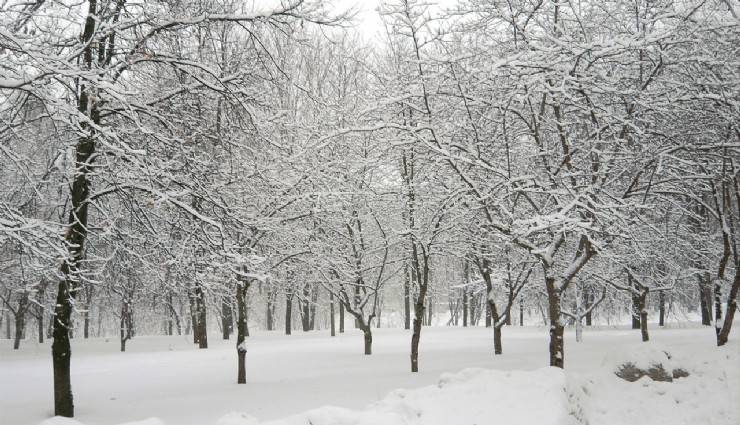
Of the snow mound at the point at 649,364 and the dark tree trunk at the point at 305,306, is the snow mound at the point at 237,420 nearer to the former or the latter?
the snow mound at the point at 649,364

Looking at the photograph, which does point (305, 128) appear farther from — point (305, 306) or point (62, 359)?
point (305, 306)

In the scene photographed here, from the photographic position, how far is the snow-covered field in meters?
6.01

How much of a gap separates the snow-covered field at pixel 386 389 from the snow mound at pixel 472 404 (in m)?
0.01

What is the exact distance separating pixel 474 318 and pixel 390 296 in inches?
335

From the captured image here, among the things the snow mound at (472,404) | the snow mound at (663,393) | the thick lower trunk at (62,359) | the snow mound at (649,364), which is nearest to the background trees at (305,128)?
the thick lower trunk at (62,359)

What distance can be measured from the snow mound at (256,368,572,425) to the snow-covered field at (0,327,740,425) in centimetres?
1

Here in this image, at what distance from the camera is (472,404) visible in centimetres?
611

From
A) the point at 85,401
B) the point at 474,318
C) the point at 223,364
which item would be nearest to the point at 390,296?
the point at 474,318

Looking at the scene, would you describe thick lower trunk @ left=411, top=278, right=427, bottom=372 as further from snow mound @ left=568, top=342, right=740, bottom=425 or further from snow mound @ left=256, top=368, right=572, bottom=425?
snow mound @ left=256, top=368, right=572, bottom=425

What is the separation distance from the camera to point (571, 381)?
7.57 meters

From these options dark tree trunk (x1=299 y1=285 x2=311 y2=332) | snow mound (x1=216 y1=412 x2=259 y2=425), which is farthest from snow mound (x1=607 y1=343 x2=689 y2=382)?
dark tree trunk (x1=299 y1=285 x2=311 y2=332)

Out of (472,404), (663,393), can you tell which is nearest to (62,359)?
(472,404)

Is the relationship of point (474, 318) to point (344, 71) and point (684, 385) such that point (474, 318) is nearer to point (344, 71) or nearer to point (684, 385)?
point (344, 71)

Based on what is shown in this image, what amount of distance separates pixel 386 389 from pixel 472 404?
3.87m
